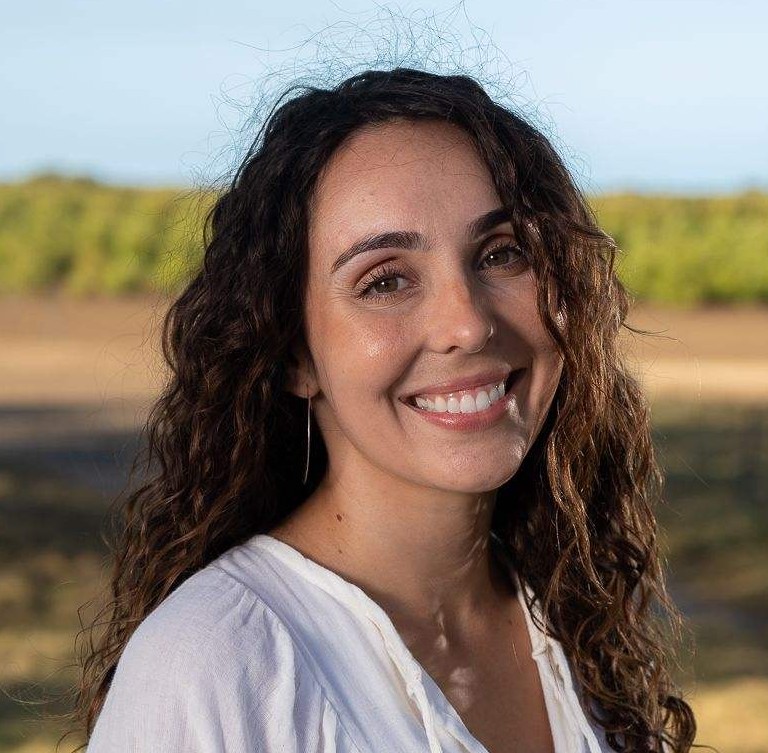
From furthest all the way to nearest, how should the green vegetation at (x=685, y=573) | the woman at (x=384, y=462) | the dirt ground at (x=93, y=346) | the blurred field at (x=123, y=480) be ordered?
1. the dirt ground at (x=93, y=346)
2. the green vegetation at (x=685, y=573)
3. the blurred field at (x=123, y=480)
4. the woman at (x=384, y=462)

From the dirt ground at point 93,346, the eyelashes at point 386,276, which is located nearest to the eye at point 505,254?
the eyelashes at point 386,276

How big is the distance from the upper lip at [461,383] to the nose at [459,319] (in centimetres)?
4

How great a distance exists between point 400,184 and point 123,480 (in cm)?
1156

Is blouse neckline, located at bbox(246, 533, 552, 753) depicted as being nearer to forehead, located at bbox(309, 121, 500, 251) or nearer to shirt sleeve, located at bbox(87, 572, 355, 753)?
shirt sleeve, located at bbox(87, 572, 355, 753)

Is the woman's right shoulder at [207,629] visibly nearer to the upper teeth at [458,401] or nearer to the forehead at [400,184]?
the upper teeth at [458,401]

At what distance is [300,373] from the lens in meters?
1.87

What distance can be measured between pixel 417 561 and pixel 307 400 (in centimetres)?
31

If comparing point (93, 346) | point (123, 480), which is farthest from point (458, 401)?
point (93, 346)

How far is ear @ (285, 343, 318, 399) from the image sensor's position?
1.86 m

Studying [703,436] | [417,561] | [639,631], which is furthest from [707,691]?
[703,436]

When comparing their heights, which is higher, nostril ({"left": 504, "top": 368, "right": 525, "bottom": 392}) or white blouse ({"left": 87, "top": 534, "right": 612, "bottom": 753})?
nostril ({"left": 504, "top": 368, "right": 525, "bottom": 392})

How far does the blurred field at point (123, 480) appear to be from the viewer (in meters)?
5.89

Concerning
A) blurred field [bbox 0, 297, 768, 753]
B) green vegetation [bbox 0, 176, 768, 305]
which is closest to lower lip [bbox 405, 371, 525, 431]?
blurred field [bbox 0, 297, 768, 753]

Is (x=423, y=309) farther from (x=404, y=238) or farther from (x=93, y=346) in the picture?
(x=93, y=346)
